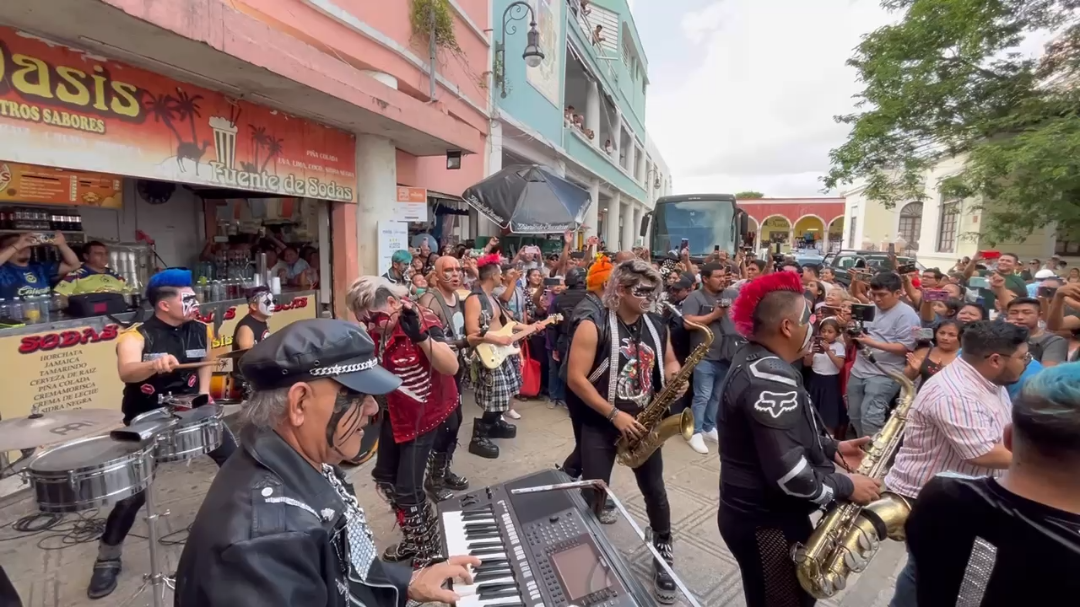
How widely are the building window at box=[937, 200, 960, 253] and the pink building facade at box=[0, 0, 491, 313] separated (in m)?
22.3

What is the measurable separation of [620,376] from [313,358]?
2.17m

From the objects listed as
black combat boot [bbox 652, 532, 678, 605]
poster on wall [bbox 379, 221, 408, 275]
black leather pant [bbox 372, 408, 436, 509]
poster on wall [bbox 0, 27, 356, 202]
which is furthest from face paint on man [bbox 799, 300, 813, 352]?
poster on wall [bbox 379, 221, 408, 275]

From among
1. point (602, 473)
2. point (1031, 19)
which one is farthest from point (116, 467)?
point (1031, 19)

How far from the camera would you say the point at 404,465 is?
3281 mm

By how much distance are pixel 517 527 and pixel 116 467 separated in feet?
6.36

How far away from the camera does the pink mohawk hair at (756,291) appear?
2.35 metres

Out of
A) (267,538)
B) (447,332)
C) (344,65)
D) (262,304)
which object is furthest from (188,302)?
(344,65)

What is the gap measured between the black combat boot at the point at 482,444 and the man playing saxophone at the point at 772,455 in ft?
10.5

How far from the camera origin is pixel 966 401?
2.44 meters

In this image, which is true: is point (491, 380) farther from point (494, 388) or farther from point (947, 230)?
point (947, 230)

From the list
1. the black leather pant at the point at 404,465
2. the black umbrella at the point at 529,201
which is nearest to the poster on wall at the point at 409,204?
the black umbrella at the point at 529,201

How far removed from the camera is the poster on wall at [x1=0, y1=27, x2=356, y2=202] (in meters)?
4.11

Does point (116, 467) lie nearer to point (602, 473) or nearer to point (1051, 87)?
point (602, 473)

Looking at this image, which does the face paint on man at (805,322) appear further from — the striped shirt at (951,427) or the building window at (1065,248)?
the building window at (1065,248)
